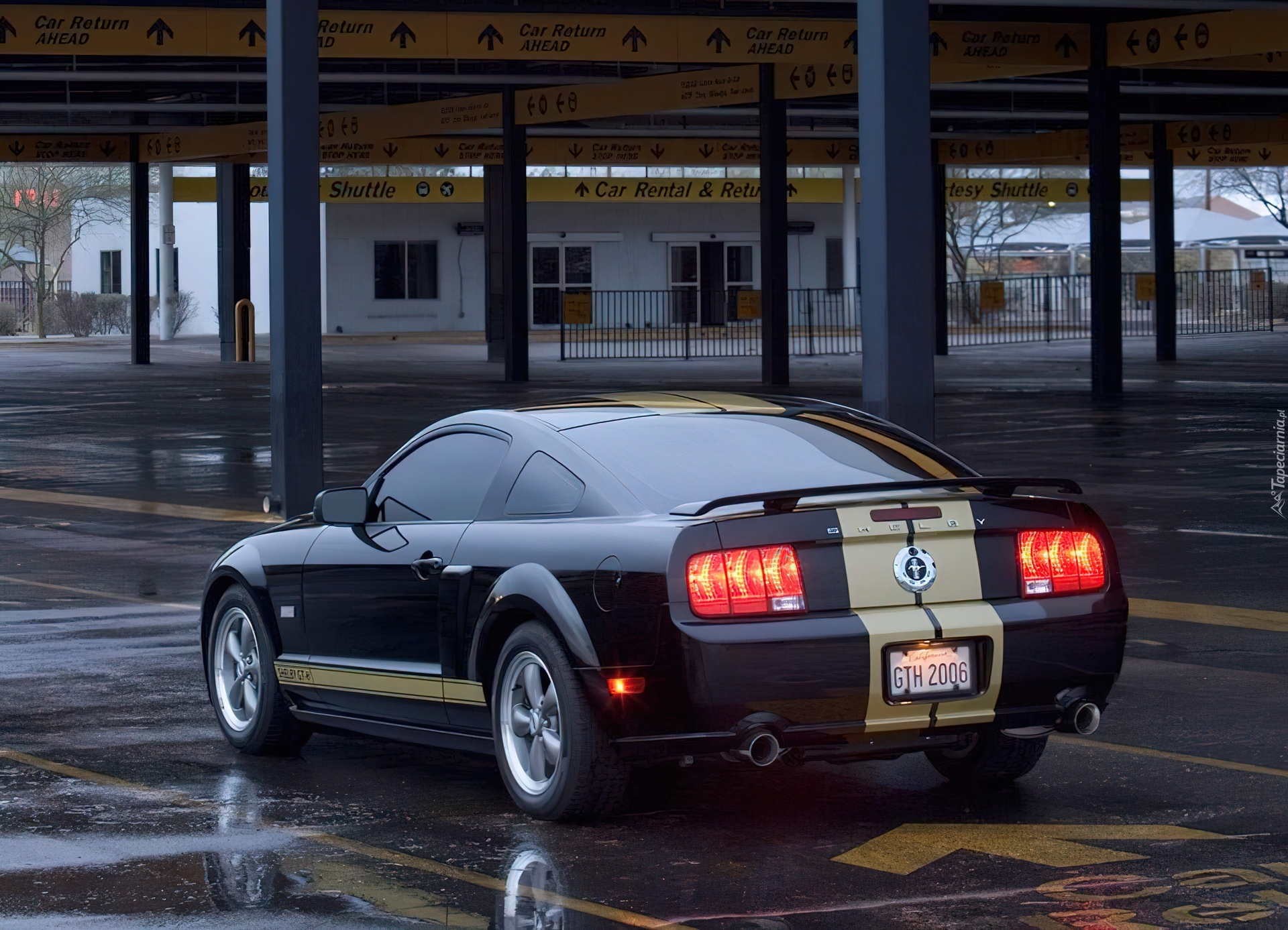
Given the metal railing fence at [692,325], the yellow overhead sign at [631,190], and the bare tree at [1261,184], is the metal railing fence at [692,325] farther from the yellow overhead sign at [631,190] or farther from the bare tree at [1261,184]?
the bare tree at [1261,184]

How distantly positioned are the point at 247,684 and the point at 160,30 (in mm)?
22701

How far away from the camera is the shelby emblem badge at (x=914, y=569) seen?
617cm

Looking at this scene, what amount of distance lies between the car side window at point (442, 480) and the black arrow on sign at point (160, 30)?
22.8m

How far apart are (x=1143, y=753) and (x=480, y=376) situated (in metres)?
31.1

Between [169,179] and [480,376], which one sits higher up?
[169,179]

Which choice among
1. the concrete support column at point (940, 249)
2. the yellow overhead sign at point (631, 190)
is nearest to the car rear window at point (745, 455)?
the concrete support column at point (940, 249)

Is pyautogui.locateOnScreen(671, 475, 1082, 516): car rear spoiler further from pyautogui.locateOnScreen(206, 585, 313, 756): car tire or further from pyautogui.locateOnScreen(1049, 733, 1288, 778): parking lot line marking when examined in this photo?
pyautogui.locateOnScreen(206, 585, 313, 756): car tire

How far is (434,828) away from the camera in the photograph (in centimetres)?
639

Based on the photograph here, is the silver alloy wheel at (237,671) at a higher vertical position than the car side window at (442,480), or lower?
lower

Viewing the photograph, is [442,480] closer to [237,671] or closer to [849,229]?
[237,671]

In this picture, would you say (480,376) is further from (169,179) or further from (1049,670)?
(1049,670)

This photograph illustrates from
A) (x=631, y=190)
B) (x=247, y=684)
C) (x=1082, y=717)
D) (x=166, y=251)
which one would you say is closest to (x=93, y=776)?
(x=247, y=684)

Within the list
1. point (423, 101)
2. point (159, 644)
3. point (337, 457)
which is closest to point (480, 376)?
point (423, 101)

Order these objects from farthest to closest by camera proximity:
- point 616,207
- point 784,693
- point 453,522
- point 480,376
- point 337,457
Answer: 1. point 616,207
2. point 480,376
3. point 337,457
4. point 453,522
5. point 784,693
